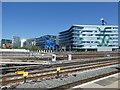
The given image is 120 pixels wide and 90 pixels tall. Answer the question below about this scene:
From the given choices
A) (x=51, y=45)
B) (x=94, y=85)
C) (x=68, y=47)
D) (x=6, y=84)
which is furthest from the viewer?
(x=68, y=47)

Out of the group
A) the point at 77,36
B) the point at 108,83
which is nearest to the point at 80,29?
the point at 77,36

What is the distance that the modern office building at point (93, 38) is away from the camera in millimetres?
158625

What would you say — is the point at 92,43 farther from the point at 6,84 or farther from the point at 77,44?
the point at 6,84

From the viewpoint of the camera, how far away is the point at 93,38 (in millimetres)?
160500

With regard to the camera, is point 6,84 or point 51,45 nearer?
point 6,84

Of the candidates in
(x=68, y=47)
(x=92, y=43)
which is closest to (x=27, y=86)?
(x=92, y=43)

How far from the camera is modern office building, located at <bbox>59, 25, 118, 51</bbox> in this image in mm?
158625

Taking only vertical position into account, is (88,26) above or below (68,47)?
above

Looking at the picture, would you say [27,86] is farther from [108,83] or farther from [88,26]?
[88,26]

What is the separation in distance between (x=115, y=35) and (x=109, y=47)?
35.9ft

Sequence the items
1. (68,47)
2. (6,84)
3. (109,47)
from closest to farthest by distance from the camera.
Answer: (6,84) → (109,47) → (68,47)

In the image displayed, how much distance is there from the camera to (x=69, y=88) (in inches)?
609

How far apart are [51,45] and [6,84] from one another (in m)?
80.9

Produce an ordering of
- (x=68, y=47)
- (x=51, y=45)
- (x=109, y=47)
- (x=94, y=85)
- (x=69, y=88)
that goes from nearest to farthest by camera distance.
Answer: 1. (x=69, y=88)
2. (x=94, y=85)
3. (x=51, y=45)
4. (x=109, y=47)
5. (x=68, y=47)
